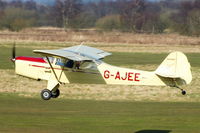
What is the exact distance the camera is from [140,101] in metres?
32.7

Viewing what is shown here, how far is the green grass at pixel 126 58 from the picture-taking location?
149 ft

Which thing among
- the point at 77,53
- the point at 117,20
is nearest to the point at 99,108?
the point at 77,53

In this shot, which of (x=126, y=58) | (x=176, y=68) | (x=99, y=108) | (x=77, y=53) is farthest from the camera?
(x=126, y=58)

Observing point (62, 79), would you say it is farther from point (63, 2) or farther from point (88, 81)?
point (63, 2)

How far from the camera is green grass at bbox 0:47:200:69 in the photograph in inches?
1788

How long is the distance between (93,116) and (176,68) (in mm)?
6863

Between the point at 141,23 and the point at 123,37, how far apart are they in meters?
22.6

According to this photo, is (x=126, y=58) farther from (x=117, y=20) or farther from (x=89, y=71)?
(x=117, y=20)

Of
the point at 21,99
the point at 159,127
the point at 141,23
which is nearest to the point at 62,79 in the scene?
the point at 159,127

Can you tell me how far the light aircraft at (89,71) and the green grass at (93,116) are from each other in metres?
1.94

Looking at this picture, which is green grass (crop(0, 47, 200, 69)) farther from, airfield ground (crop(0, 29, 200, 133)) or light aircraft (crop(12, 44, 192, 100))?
light aircraft (crop(12, 44, 192, 100))

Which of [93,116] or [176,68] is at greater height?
[176,68]

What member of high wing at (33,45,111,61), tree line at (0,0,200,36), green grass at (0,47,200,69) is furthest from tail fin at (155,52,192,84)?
tree line at (0,0,200,36)

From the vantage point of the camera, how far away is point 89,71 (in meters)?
23.2
